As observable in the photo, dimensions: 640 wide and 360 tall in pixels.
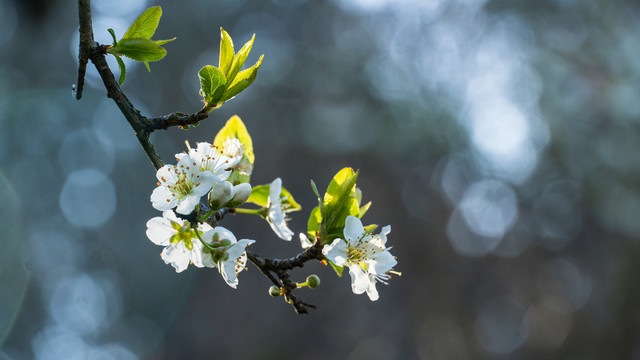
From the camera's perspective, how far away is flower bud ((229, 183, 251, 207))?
2.33ft

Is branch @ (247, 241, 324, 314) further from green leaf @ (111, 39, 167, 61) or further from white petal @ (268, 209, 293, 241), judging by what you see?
green leaf @ (111, 39, 167, 61)

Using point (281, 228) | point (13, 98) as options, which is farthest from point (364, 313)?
point (281, 228)

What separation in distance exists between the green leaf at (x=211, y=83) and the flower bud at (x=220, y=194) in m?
0.14

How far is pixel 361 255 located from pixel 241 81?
13.3 inches

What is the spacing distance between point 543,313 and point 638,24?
3962mm

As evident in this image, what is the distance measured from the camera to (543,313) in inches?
266

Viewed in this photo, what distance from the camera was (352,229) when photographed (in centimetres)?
73

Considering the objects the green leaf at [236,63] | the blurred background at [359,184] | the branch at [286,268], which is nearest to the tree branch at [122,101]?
the branch at [286,268]

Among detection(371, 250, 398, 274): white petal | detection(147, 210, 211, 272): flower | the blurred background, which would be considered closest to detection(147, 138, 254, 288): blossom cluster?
detection(147, 210, 211, 272): flower

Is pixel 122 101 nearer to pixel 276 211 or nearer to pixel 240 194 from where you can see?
pixel 240 194

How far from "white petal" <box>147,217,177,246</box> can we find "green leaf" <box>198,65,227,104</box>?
0.65 feet

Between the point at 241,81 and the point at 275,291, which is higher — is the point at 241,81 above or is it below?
above

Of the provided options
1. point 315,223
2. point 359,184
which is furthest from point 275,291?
point 359,184

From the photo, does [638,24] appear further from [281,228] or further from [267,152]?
[281,228]
